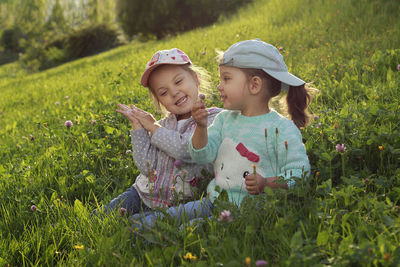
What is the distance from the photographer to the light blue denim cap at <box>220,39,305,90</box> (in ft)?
7.81

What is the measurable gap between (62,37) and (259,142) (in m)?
23.1

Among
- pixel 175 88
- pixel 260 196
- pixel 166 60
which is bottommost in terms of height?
pixel 260 196

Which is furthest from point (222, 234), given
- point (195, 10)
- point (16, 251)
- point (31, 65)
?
point (31, 65)

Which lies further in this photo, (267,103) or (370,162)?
(370,162)

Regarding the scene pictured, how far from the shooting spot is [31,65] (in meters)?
21.1

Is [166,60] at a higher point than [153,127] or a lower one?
higher

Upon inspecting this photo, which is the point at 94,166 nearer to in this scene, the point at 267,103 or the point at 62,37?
the point at 267,103

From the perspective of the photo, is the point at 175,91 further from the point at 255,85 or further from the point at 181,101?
the point at 255,85

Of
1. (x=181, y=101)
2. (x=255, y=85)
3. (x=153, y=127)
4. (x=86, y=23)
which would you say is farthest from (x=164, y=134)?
(x=86, y=23)

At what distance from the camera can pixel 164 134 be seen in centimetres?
283

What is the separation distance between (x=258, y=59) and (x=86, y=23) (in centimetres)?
2352

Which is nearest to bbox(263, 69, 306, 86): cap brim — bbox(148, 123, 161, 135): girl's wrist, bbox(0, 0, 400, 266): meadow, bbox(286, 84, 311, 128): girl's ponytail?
bbox(286, 84, 311, 128): girl's ponytail

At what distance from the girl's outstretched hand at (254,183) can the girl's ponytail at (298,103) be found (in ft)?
2.04

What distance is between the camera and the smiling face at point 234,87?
243cm
